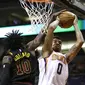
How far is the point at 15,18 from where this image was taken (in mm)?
10328

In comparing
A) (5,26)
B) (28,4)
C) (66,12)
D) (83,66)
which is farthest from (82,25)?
(66,12)

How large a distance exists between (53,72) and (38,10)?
140cm

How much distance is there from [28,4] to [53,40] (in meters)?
1.32

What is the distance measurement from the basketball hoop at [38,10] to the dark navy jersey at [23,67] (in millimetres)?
814

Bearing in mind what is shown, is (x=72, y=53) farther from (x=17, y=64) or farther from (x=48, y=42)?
(x=17, y=64)

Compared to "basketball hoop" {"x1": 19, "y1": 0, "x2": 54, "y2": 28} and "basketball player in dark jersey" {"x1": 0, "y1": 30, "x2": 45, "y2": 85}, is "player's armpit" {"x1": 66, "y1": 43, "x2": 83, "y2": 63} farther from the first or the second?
"basketball hoop" {"x1": 19, "y1": 0, "x2": 54, "y2": 28}

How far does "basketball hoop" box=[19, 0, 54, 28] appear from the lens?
14.4 ft

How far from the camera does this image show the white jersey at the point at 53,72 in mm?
3273

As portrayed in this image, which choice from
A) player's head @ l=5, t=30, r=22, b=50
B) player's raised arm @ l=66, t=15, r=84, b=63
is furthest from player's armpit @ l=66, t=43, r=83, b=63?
player's head @ l=5, t=30, r=22, b=50

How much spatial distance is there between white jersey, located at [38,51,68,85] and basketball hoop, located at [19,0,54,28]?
98cm

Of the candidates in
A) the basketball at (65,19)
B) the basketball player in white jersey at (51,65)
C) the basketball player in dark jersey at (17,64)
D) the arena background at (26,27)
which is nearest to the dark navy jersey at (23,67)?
the basketball player in dark jersey at (17,64)

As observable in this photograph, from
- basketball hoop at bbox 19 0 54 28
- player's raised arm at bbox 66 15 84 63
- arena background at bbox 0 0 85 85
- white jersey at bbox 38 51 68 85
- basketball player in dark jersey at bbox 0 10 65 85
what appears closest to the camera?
white jersey at bbox 38 51 68 85

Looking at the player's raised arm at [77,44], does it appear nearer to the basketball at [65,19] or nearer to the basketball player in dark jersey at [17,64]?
the basketball at [65,19]

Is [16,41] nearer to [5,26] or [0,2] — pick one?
[5,26]
